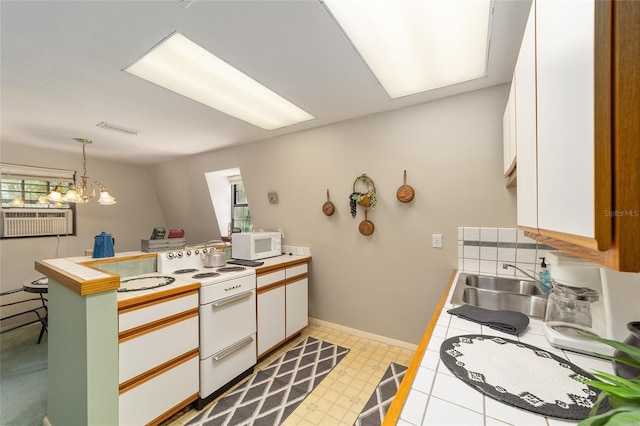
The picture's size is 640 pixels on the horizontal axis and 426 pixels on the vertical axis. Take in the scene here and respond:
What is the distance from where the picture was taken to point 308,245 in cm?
297

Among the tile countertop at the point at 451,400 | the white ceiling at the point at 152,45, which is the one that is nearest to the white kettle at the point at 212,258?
the white ceiling at the point at 152,45

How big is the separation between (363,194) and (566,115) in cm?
193

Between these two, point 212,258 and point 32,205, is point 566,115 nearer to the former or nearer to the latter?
point 212,258

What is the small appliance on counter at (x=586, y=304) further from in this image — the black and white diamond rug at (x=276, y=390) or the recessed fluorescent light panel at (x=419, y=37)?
the black and white diamond rug at (x=276, y=390)

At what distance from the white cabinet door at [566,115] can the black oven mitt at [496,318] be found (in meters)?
0.57

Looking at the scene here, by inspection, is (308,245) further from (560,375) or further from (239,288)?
(560,375)

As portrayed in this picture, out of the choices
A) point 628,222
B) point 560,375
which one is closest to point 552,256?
point 560,375

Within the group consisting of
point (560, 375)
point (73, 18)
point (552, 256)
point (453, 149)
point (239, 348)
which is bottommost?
point (239, 348)

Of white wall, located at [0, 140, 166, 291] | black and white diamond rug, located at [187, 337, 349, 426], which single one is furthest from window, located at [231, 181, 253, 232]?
black and white diamond rug, located at [187, 337, 349, 426]

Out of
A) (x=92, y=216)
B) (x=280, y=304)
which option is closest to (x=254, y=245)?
(x=280, y=304)

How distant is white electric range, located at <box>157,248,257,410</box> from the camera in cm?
176

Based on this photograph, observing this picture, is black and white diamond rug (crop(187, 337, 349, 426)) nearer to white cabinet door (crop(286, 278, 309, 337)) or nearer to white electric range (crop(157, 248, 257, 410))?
white electric range (crop(157, 248, 257, 410))

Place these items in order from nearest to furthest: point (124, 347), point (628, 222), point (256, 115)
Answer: point (628, 222) → point (124, 347) → point (256, 115)

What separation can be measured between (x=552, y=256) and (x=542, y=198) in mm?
514
